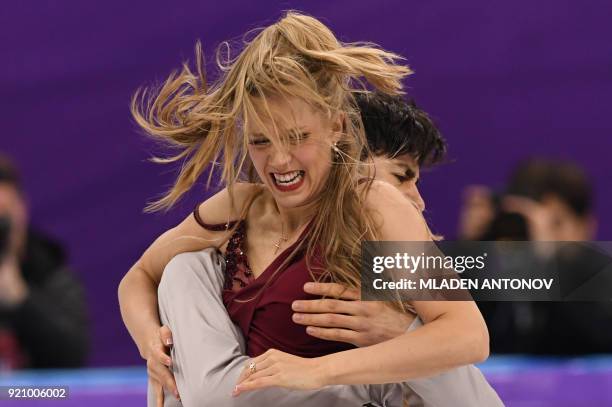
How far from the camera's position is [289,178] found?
2102 mm

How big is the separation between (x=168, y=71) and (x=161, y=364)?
193 cm

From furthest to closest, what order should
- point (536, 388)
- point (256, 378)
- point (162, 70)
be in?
point (162, 70) < point (536, 388) < point (256, 378)

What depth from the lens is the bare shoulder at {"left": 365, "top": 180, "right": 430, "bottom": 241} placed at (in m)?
2.08

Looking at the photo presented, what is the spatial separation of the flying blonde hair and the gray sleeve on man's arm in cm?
16

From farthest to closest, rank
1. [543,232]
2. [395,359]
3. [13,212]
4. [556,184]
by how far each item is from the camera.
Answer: [556,184] → [543,232] → [13,212] → [395,359]

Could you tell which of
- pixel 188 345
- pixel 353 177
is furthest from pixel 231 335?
pixel 353 177

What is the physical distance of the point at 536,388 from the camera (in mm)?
3271

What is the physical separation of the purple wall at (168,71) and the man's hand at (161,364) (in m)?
1.74

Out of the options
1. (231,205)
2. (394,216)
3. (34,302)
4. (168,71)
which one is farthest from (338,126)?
(168,71)

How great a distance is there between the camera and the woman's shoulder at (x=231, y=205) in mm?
2314

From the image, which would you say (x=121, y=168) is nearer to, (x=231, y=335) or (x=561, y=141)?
(x=561, y=141)

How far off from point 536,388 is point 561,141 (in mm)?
1191

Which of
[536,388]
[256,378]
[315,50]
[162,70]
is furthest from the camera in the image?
[162,70]

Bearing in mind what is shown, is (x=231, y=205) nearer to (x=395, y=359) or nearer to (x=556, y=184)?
(x=395, y=359)
